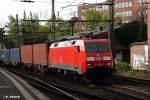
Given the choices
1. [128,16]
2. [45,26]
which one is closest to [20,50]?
[45,26]

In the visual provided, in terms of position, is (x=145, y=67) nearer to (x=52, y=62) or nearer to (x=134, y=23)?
(x=52, y=62)

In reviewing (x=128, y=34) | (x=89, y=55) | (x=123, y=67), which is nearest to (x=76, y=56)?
(x=89, y=55)

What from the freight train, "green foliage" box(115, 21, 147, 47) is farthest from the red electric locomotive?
"green foliage" box(115, 21, 147, 47)

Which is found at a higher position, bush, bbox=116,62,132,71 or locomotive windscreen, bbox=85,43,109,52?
locomotive windscreen, bbox=85,43,109,52

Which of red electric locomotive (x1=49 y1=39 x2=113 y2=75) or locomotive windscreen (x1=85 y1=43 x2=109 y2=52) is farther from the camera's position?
locomotive windscreen (x1=85 y1=43 x2=109 y2=52)

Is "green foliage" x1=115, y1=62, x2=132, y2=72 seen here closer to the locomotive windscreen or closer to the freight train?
the freight train

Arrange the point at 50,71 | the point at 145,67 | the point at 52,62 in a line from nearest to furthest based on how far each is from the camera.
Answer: the point at 52,62
the point at 50,71
the point at 145,67

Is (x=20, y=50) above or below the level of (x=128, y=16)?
below

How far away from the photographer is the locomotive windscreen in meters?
27.3

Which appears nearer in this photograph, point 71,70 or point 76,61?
point 76,61

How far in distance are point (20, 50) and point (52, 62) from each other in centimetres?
2324

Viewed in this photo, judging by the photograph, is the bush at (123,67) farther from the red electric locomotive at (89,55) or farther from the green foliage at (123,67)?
the red electric locomotive at (89,55)

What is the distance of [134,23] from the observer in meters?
74.9

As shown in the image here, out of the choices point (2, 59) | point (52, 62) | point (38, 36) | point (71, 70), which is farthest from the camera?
point (38, 36)
